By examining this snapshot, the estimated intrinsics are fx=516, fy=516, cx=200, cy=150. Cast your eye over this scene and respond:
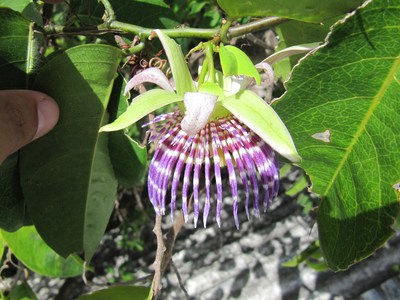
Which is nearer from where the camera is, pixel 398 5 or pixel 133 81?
pixel 398 5

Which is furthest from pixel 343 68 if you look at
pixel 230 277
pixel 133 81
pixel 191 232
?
pixel 191 232

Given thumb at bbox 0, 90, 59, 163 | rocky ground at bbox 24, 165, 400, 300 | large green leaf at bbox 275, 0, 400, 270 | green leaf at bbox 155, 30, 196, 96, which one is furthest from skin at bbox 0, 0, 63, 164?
rocky ground at bbox 24, 165, 400, 300

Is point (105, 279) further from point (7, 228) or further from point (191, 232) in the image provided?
point (7, 228)

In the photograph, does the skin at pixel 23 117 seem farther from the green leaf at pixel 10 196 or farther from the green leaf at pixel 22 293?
the green leaf at pixel 22 293

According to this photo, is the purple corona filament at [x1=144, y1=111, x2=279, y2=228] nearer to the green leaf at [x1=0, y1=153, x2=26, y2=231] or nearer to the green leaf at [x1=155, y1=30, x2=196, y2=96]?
the green leaf at [x1=155, y1=30, x2=196, y2=96]

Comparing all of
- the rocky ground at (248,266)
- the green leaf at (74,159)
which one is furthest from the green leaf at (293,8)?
the rocky ground at (248,266)

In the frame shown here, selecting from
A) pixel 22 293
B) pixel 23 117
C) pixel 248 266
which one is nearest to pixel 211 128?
pixel 23 117
